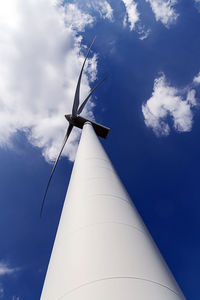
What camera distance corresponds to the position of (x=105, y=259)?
345cm

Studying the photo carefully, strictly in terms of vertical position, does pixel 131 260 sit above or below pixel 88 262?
above

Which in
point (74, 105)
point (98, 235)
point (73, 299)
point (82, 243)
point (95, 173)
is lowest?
point (73, 299)

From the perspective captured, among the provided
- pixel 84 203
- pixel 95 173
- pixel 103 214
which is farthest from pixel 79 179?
pixel 103 214

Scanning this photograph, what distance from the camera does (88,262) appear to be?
3484mm

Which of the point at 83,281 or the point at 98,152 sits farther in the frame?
the point at 98,152

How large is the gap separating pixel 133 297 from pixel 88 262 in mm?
1000

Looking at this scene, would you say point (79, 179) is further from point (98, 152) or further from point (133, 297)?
point (133, 297)

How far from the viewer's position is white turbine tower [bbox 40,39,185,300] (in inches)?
117

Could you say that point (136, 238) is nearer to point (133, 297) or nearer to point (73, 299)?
point (133, 297)

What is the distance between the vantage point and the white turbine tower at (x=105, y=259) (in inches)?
117

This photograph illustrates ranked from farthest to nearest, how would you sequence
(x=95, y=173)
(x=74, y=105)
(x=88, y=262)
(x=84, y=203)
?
(x=74, y=105)
(x=95, y=173)
(x=84, y=203)
(x=88, y=262)

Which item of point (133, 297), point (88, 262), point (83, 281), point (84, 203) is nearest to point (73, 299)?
point (83, 281)

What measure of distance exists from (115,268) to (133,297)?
53 cm

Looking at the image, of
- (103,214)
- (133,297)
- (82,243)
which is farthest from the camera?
(103,214)
